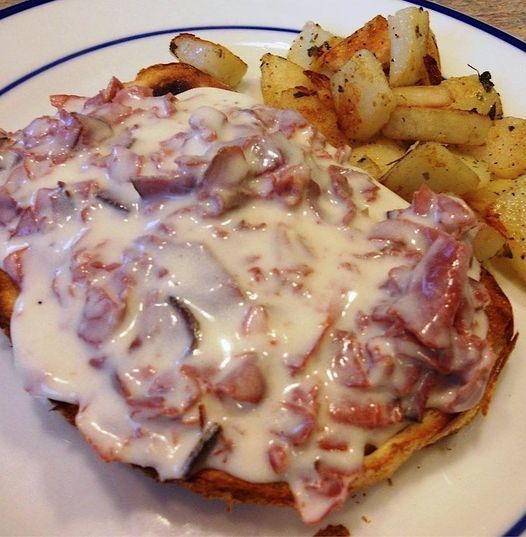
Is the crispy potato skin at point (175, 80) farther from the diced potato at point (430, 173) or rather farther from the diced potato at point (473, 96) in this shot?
the diced potato at point (473, 96)

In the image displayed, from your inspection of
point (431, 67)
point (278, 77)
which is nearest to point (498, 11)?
point (431, 67)

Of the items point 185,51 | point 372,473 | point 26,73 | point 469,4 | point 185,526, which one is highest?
point 469,4

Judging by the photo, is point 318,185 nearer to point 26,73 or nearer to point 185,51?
point 185,51

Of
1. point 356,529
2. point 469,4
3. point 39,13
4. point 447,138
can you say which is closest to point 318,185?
point 447,138

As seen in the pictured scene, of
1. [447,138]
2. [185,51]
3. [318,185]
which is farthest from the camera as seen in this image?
[185,51]

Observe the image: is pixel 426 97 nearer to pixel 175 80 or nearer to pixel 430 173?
pixel 430 173

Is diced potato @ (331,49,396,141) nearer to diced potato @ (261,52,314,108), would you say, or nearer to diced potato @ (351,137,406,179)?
diced potato @ (351,137,406,179)

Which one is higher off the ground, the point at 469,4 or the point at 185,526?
the point at 469,4

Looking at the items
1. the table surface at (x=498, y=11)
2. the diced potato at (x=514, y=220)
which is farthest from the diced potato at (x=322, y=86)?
the table surface at (x=498, y=11)
